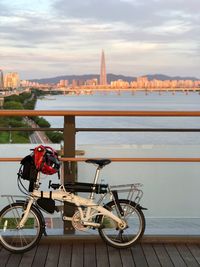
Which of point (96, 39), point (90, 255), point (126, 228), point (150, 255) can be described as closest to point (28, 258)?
point (90, 255)

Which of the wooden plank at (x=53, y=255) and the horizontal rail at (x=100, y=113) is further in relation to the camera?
the horizontal rail at (x=100, y=113)

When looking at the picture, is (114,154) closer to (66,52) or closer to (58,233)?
(58,233)

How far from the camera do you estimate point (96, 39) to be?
5066 cm

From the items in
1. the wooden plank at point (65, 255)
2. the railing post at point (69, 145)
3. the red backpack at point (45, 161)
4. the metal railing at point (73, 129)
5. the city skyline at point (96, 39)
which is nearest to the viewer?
the wooden plank at point (65, 255)

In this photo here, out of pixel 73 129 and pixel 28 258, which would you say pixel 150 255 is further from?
pixel 73 129

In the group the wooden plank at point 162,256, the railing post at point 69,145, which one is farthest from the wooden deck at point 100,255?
the railing post at point 69,145

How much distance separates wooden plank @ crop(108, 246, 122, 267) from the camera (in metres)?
3.49

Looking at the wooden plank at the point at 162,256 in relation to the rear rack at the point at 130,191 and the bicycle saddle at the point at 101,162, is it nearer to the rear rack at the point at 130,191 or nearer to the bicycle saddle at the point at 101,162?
the rear rack at the point at 130,191

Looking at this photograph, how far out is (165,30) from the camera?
46969 mm

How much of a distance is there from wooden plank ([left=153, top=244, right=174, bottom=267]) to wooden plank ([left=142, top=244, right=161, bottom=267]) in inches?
1.1

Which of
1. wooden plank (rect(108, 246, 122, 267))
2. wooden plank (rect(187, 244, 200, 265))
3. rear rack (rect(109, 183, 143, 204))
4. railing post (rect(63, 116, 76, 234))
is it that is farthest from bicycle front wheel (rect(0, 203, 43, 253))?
wooden plank (rect(187, 244, 200, 265))

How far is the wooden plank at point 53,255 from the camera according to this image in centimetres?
347

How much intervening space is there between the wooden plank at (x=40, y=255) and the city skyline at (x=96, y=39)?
3242 cm

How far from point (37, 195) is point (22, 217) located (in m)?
0.20
